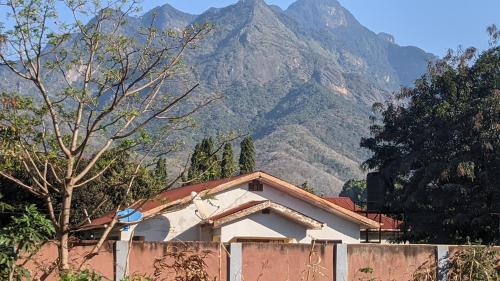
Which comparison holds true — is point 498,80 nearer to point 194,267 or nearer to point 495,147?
point 495,147

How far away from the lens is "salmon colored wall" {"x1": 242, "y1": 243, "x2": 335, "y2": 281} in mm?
14875

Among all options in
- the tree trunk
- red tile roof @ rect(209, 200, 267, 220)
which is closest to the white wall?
red tile roof @ rect(209, 200, 267, 220)

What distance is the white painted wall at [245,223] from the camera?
23.1 m

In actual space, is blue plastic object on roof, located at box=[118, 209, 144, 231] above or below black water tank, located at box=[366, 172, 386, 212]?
below

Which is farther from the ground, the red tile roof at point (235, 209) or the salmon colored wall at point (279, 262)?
the red tile roof at point (235, 209)

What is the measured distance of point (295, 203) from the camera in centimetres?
2527

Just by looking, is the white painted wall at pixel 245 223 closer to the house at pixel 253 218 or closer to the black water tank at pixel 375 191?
the house at pixel 253 218

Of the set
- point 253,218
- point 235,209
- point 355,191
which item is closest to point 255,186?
point 235,209

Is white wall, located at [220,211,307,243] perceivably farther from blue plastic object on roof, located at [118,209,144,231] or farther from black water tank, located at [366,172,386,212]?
black water tank, located at [366,172,386,212]

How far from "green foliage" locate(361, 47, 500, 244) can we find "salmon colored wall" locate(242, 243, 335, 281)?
44.0 ft

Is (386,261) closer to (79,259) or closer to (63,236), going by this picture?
(79,259)

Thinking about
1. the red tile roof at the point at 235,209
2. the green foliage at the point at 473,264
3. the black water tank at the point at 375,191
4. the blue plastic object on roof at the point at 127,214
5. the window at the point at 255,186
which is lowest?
the green foliage at the point at 473,264

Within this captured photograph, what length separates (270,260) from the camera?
49.2 feet

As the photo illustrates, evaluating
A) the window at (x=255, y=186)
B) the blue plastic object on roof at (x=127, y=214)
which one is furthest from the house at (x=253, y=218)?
the blue plastic object on roof at (x=127, y=214)
